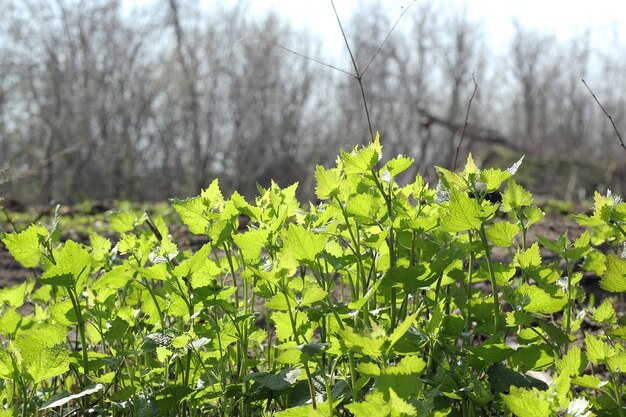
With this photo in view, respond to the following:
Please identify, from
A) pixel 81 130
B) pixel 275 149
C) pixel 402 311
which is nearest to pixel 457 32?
pixel 275 149

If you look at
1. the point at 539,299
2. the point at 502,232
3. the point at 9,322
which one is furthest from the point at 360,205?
the point at 9,322

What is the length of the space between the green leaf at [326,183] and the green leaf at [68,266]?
0.45 meters

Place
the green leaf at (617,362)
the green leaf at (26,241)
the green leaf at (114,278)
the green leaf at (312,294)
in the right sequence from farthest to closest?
the green leaf at (114,278)
the green leaf at (26,241)
the green leaf at (617,362)
the green leaf at (312,294)

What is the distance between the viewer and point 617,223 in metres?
1.42

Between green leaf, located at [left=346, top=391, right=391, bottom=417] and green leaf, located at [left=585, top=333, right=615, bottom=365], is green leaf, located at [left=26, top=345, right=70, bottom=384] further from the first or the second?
green leaf, located at [left=585, top=333, right=615, bottom=365]

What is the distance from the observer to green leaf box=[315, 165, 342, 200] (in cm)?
131

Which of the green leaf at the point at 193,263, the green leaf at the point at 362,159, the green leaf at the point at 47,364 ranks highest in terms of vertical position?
the green leaf at the point at 362,159

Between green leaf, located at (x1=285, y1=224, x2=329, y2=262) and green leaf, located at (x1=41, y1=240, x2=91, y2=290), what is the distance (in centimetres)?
41

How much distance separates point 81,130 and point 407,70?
10.9m

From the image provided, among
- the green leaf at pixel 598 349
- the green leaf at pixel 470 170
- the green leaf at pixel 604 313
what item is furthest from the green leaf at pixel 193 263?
the green leaf at pixel 604 313

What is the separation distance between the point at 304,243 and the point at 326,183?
0.18 metres

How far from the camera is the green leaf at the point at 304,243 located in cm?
117

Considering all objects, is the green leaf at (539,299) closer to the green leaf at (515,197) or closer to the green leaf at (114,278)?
the green leaf at (515,197)

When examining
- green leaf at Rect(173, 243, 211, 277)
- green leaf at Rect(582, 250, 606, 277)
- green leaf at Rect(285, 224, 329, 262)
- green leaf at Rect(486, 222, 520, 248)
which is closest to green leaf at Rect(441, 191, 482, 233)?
green leaf at Rect(486, 222, 520, 248)
